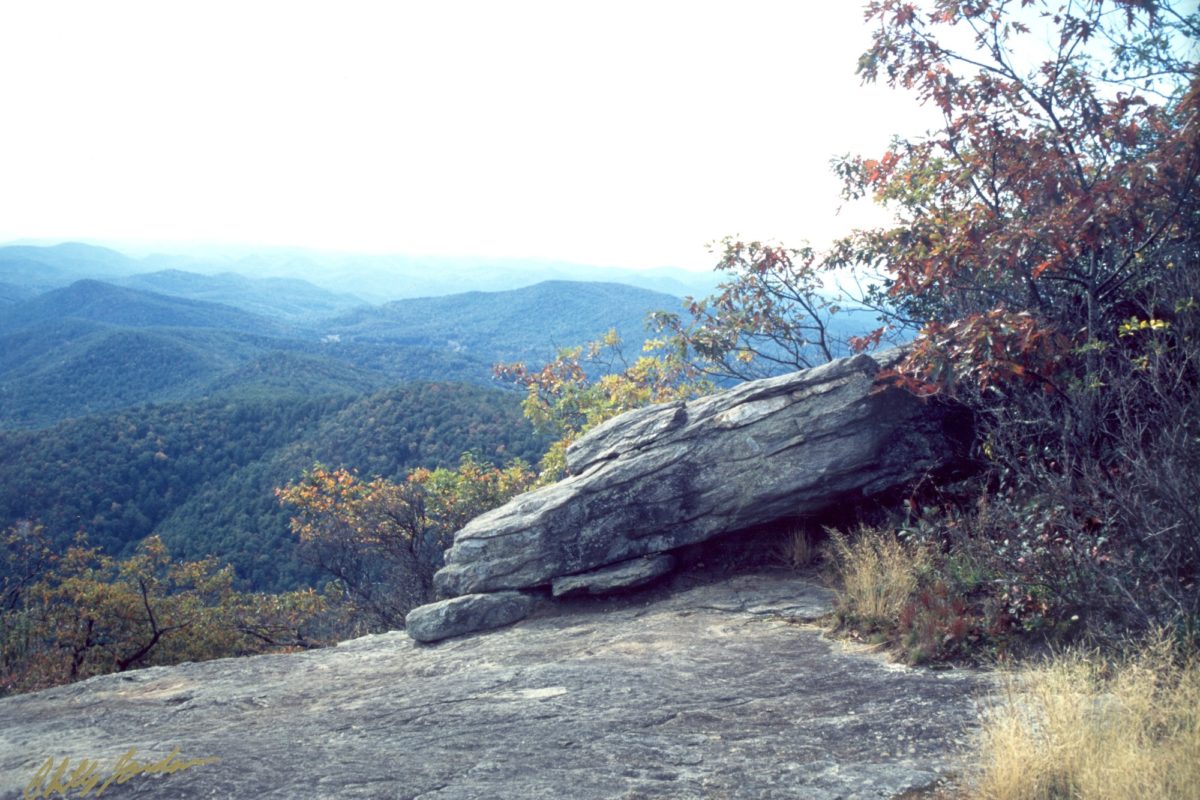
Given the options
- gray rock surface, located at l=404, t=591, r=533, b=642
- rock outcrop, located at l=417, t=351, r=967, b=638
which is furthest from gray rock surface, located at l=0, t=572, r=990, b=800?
rock outcrop, located at l=417, t=351, r=967, b=638

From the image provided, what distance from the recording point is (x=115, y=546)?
36594 mm

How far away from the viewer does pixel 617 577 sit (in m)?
8.72

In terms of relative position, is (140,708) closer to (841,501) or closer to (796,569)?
(796,569)

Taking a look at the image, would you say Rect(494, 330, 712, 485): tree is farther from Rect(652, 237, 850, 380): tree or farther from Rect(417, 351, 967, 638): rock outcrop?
Rect(417, 351, 967, 638): rock outcrop

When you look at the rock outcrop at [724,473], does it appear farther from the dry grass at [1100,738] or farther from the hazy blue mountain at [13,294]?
the hazy blue mountain at [13,294]

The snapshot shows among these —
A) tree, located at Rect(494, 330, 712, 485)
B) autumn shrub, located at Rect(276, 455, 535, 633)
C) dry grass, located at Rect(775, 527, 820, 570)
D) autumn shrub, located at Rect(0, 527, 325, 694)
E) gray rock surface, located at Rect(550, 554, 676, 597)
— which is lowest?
autumn shrub, located at Rect(0, 527, 325, 694)

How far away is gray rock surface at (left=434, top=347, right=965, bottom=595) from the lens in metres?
Answer: 8.36

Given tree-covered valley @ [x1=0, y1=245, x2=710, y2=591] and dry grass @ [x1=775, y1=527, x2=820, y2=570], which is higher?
dry grass @ [x1=775, y1=527, x2=820, y2=570]

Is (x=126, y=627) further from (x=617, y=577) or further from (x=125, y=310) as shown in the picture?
(x=125, y=310)
